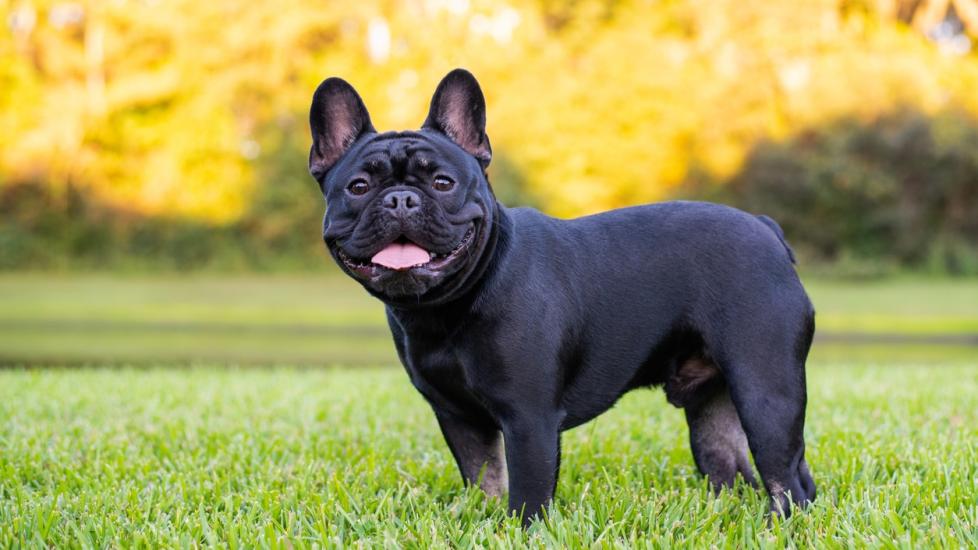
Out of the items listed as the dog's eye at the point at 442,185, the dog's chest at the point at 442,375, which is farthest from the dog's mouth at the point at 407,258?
the dog's chest at the point at 442,375

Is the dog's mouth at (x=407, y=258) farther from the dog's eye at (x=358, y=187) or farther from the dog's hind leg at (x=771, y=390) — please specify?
the dog's hind leg at (x=771, y=390)

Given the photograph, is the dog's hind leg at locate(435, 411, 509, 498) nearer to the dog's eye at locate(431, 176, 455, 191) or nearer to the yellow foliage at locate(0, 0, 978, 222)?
the dog's eye at locate(431, 176, 455, 191)

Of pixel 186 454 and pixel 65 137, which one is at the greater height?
pixel 65 137

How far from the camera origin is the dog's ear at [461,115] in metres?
3.17

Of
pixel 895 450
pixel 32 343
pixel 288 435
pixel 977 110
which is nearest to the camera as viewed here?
pixel 895 450

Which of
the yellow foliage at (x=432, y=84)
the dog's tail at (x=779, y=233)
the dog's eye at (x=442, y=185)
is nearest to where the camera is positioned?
the dog's eye at (x=442, y=185)

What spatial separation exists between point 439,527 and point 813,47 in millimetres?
29539

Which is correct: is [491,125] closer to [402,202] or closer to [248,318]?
[248,318]

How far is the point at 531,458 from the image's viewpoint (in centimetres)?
301

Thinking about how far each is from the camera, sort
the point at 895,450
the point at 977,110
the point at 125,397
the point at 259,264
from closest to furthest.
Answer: the point at 895,450, the point at 125,397, the point at 977,110, the point at 259,264

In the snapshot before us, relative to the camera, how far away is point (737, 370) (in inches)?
125

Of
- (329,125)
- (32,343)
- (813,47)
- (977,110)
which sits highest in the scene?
(813,47)

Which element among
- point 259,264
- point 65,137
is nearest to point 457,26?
point 259,264

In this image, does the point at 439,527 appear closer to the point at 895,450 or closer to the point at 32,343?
the point at 895,450
